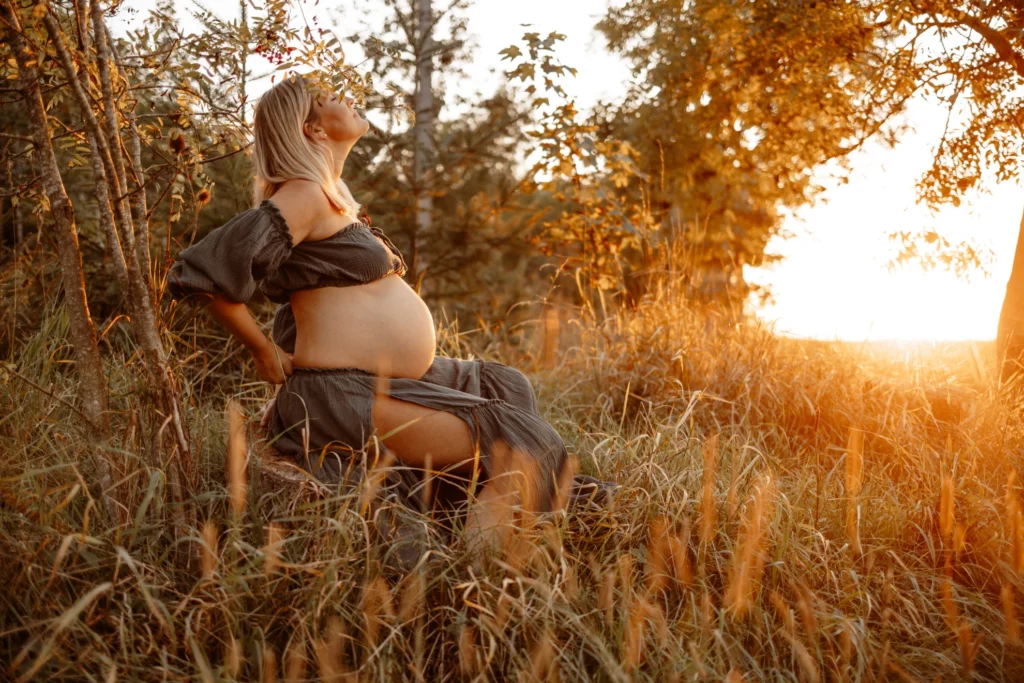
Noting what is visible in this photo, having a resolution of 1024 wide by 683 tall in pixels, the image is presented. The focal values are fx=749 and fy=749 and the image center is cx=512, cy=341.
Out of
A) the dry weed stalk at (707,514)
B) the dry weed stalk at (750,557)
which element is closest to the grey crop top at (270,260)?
the dry weed stalk at (707,514)

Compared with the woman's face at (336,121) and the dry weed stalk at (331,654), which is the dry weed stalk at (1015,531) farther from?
the woman's face at (336,121)

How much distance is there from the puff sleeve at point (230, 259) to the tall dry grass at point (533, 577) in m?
0.35

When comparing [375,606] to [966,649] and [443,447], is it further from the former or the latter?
[966,649]

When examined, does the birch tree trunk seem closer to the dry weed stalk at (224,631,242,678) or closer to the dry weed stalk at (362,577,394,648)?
the dry weed stalk at (224,631,242,678)

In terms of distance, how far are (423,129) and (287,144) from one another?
437 centimetres

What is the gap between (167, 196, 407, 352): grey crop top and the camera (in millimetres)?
2191

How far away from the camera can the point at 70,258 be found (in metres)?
2.18

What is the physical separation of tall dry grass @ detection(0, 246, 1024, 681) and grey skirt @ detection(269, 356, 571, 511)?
0.46 feet

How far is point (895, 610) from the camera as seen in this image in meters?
2.31

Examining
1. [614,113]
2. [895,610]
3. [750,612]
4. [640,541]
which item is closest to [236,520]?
[640,541]

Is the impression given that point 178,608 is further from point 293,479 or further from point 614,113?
point 614,113

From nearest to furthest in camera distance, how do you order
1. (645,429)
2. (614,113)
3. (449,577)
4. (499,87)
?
(449,577) < (645,429) < (499,87) < (614,113)

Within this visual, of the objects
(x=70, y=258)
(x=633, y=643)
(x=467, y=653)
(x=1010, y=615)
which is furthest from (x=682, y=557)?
(x=70, y=258)

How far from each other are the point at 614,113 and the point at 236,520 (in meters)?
7.89
